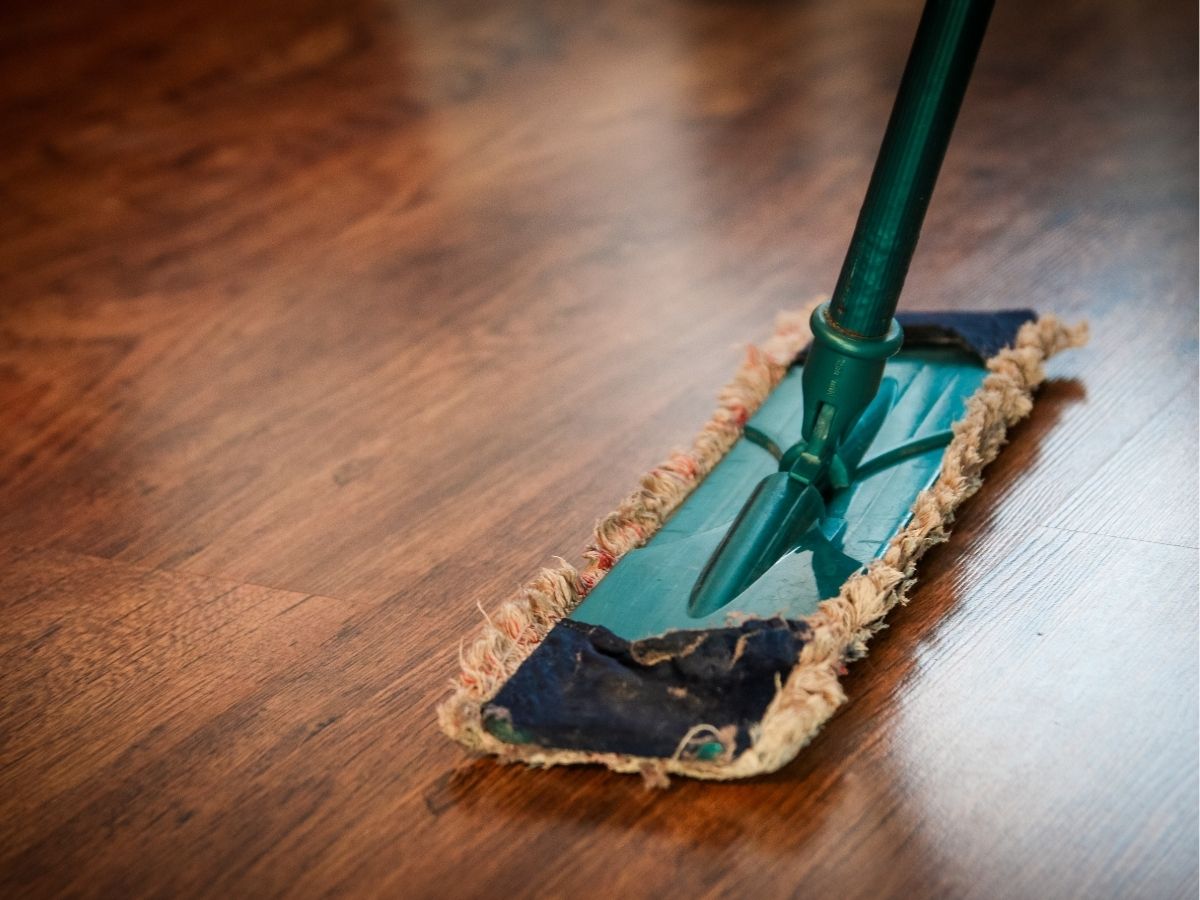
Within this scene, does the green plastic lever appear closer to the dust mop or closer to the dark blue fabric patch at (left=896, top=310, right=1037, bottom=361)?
the dust mop

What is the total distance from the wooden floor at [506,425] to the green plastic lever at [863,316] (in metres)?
0.10

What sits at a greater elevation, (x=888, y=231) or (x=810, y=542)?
(x=888, y=231)

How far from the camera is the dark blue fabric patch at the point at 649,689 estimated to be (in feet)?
2.41

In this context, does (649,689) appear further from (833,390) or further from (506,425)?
(506,425)

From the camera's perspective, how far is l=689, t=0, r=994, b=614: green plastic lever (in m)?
0.81

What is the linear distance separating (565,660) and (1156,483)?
0.44 metres

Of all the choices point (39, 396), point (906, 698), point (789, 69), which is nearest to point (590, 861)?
point (906, 698)

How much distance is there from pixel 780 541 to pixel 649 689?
0.15 m

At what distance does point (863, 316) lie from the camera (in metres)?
0.86

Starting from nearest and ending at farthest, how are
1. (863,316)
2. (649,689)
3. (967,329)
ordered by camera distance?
(649,689), (863,316), (967,329)

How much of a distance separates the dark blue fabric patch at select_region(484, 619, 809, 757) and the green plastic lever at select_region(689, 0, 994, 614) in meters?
0.05

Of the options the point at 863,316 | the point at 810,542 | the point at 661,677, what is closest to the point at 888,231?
the point at 863,316

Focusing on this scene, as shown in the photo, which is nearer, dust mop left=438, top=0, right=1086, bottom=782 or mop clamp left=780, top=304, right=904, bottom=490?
dust mop left=438, top=0, right=1086, bottom=782

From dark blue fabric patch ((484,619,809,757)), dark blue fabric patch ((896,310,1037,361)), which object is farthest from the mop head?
dark blue fabric patch ((896,310,1037,361))
